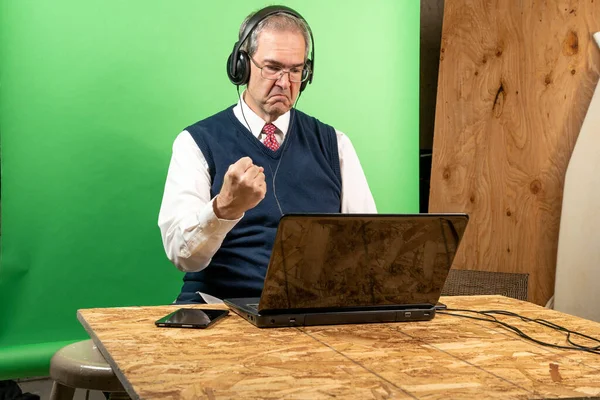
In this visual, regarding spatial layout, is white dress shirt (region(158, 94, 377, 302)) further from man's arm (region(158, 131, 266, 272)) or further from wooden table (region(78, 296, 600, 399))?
wooden table (region(78, 296, 600, 399))

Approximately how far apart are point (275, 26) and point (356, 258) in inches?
44.1

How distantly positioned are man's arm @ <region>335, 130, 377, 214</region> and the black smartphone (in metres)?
0.98

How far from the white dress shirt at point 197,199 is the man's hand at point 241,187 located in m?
0.08

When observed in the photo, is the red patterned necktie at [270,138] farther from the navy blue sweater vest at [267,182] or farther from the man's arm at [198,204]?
the man's arm at [198,204]

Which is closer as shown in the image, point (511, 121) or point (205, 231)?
point (205, 231)

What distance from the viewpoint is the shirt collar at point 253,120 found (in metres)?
2.22

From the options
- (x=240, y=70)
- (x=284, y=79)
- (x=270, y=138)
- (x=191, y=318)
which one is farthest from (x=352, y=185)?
(x=191, y=318)

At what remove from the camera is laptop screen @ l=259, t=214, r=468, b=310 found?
1.23 m

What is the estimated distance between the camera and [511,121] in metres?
2.99

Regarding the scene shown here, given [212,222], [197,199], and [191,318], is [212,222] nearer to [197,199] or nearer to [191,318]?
[197,199]

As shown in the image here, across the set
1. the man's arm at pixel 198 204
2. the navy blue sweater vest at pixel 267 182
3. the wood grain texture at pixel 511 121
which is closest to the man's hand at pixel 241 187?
the man's arm at pixel 198 204

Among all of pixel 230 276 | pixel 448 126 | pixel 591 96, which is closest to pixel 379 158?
pixel 448 126

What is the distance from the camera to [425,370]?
3.33ft

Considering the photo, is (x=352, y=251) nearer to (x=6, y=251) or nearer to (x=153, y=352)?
(x=153, y=352)
